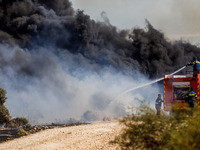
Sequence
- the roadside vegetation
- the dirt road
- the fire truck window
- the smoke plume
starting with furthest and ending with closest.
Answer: the smoke plume
the fire truck window
the dirt road
the roadside vegetation

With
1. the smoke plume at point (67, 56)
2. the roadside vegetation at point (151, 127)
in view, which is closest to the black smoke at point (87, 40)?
the smoke plume at point (67, 56)

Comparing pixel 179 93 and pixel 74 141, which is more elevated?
pixel 179 93

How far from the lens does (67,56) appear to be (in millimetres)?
51344

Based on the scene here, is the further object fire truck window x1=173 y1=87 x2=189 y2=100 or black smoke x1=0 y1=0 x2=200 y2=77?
black smoke x1=0 y1=0 x2=200 y2=77

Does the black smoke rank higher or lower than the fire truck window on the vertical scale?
higher

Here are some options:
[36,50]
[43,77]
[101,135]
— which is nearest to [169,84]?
[101,135]

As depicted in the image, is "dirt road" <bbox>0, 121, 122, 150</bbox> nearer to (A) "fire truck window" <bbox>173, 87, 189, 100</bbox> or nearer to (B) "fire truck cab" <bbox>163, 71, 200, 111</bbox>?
(B) "fire truck cab" <bbox>163, 71, 200, 111</bbox>

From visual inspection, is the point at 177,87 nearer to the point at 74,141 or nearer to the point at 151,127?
the point at 74,141

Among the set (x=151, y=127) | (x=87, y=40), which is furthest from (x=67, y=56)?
(x=151, y=127)

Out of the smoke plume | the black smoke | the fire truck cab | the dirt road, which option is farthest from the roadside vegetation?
the black smoke

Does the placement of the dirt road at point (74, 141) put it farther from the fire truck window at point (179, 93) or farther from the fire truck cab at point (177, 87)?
the fire truck window at point (179, 93)

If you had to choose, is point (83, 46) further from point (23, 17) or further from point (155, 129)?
point (155, 129)

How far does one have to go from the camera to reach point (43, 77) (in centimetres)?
4606

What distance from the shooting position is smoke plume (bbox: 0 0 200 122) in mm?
42438
